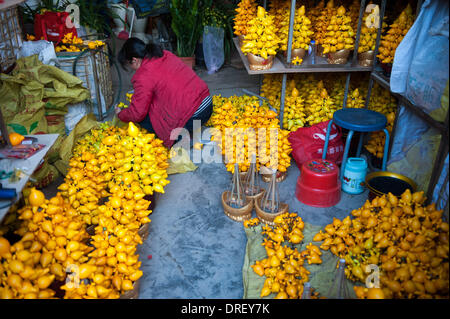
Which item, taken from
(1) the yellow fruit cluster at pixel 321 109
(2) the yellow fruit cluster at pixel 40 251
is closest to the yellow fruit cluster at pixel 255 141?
(1) the yellow fruit cluster at pixel 321 109

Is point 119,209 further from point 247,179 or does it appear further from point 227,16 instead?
point 227,16

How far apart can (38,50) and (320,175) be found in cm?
356

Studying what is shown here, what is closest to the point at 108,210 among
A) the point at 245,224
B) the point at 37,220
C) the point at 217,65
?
the point at 37,220

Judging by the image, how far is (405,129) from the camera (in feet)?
10.9

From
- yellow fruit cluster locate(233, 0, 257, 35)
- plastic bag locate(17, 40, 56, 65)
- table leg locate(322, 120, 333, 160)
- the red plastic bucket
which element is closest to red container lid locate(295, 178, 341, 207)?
the red plastic bucket


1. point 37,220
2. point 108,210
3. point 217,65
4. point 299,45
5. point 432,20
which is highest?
point 432,20

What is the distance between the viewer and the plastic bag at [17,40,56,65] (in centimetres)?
421

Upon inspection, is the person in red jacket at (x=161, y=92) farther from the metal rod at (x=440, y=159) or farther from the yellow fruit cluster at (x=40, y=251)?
the metal rod at (x=440, y=159)

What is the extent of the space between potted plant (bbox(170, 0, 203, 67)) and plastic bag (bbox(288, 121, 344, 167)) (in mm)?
4061

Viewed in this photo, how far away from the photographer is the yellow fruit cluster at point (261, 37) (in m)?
3.84

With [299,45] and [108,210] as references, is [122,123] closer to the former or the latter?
[108,210]

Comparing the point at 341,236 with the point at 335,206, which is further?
the point at 335,206

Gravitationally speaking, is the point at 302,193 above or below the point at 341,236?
below

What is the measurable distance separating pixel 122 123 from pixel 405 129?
9.50 feet
